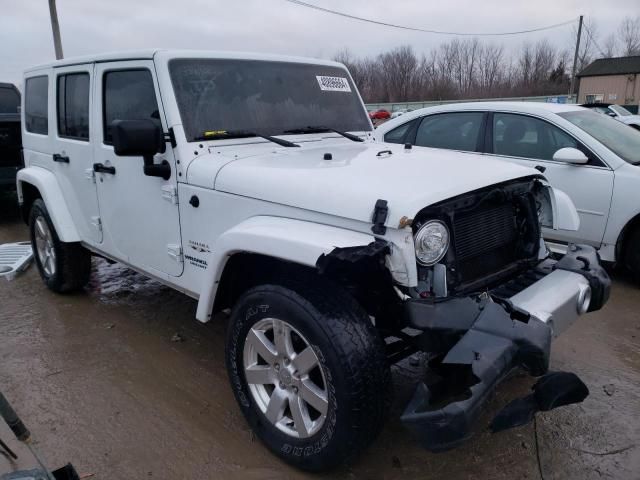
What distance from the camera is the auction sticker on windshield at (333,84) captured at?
3990 mm

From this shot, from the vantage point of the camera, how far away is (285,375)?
259 centimetres

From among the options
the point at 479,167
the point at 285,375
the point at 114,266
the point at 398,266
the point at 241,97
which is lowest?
the point at 114,266

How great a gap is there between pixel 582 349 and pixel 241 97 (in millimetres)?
3032

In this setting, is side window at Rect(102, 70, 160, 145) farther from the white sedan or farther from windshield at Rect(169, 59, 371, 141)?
the white sedan

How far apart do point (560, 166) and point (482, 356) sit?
373 cm

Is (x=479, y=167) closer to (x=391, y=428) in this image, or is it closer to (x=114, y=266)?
(x=391, y=428)

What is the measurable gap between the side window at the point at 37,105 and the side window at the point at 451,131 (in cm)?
390

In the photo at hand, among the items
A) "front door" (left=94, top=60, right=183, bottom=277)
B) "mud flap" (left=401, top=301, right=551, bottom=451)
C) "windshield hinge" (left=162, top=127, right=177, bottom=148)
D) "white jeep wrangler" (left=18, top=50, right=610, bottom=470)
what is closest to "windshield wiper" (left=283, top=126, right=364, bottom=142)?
"white jeep wrangler" (left=18, top=50, right=610, bottom=470)

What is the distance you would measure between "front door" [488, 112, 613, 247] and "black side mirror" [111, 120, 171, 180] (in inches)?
147

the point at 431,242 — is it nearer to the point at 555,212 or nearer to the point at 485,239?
the point at 485,239

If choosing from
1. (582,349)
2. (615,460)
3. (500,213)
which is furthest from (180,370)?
(582,349)

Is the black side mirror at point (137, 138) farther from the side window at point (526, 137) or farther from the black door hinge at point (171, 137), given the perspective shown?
the side window at point (526, 137)

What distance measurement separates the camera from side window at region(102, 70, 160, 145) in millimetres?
3404

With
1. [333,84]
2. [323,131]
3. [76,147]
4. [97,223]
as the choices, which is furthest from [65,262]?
[333,84]
